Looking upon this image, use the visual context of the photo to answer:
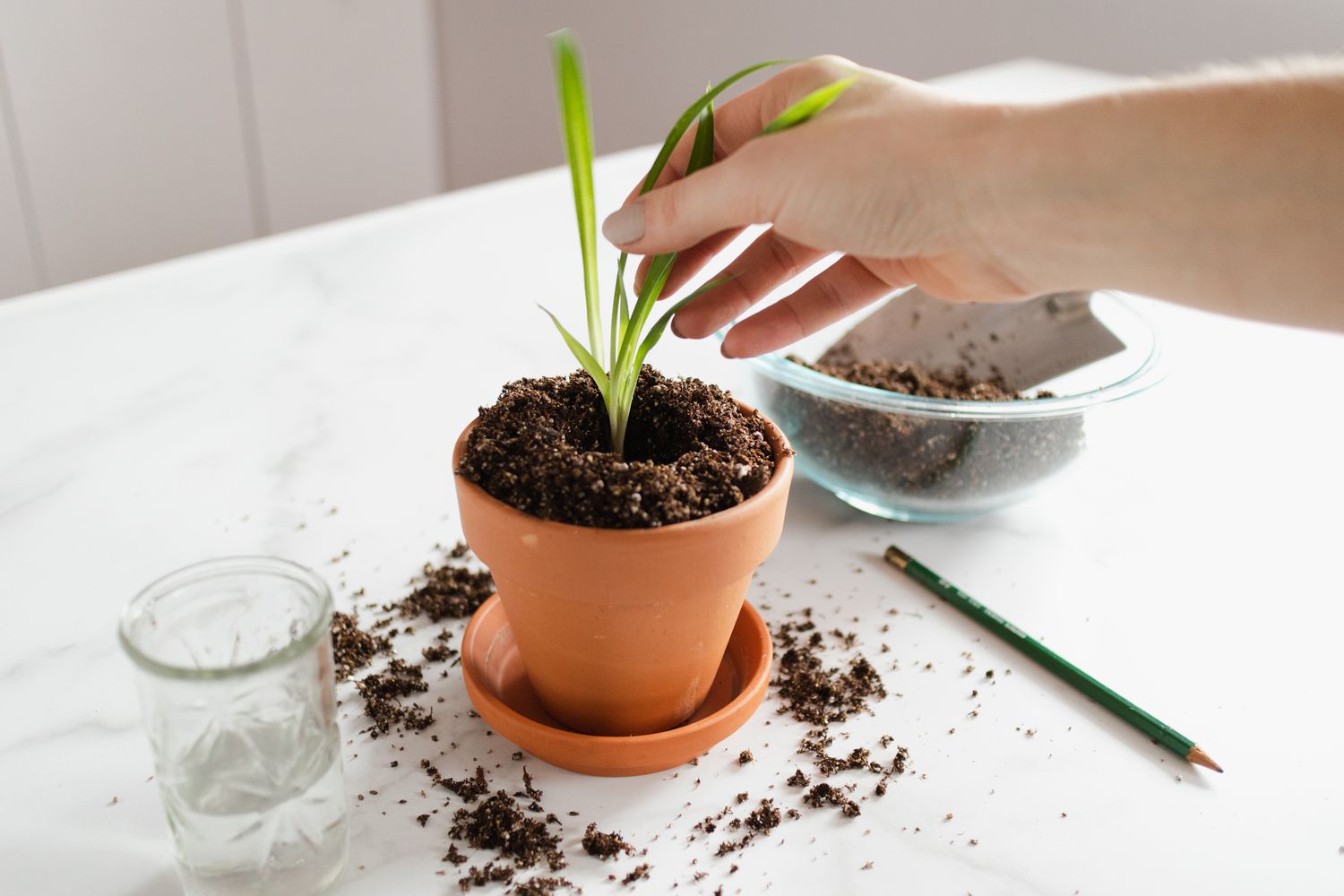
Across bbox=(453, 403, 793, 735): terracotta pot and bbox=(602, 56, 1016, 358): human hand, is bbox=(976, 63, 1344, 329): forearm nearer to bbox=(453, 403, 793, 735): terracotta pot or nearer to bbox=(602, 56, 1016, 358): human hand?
bbox=(602, 56, 1016, 358): human hand

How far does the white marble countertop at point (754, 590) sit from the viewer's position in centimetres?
67

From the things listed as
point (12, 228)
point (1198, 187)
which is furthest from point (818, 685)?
point (12, 228)

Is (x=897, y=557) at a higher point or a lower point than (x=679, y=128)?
lower

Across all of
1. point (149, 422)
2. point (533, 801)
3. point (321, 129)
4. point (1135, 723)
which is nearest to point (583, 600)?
point (533, 801)

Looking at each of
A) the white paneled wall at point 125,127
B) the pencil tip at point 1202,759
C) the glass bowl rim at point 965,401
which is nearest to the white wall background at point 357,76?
the white paneled wall at point 125,127

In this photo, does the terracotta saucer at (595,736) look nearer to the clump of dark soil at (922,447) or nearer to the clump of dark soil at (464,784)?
the clump of dark soil at (464,784)

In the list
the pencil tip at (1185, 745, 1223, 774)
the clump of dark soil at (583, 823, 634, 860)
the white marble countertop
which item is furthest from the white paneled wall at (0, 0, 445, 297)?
the pencil tip at (1185, 745, 1223, 774)

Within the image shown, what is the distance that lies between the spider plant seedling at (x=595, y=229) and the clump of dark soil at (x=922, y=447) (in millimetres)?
250

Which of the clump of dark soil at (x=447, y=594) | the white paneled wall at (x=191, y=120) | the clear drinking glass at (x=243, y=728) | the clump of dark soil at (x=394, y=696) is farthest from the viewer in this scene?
the white paneled wall at (x=191, y=120)

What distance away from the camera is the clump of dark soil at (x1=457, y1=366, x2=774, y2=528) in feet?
2.14

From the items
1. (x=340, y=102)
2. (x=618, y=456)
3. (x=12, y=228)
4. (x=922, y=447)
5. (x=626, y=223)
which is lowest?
(x=12, y=228)

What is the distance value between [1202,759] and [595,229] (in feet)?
1.81

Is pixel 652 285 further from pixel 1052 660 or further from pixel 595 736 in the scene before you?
pixel 1052 660

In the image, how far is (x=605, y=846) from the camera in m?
0.65
